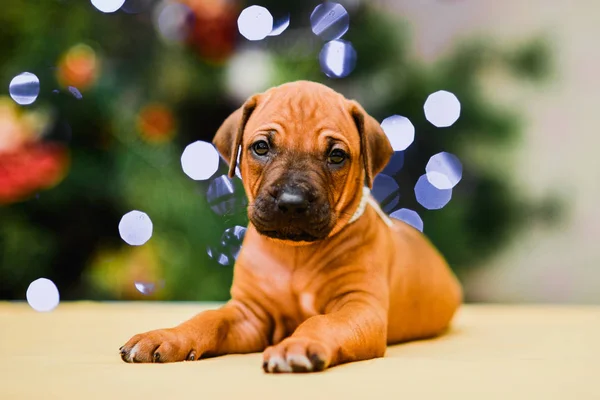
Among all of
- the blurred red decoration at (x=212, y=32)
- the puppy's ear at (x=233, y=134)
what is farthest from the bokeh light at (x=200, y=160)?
the puppy's ear at (x=233, y=134)

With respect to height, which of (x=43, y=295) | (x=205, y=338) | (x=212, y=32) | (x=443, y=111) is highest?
(x=212, y=32)

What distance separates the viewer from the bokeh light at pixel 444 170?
4.02 metres

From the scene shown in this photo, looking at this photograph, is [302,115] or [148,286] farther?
[148,286]

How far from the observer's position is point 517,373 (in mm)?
1793

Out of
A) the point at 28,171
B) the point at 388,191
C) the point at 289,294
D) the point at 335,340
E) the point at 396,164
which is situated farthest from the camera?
the point at 388,191

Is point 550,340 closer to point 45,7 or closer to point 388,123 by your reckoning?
point 388,123

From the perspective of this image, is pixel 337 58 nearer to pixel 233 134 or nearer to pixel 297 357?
pixel 233 134

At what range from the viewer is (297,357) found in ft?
5.65

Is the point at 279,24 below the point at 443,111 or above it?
above

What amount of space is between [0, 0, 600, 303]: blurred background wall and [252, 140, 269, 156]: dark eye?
1.26m

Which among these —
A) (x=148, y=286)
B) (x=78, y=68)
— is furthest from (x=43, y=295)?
(x=78, y=68)

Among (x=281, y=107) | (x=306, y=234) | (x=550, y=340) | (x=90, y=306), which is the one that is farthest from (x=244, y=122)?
(x=90, y=306)

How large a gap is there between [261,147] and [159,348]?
715 millimetres

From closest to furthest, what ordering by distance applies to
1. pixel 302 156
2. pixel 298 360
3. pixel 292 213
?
pixel 298 360, pixel 292 213, pixel 302 156
